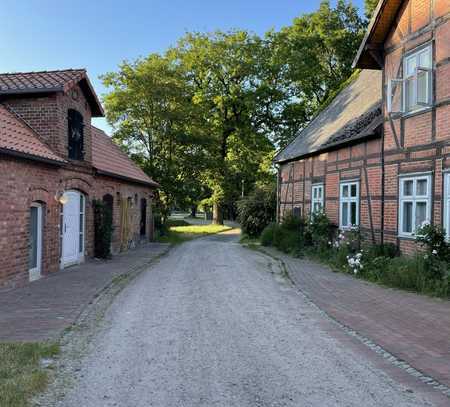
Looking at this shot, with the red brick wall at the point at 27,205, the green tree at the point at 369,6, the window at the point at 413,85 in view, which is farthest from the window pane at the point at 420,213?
the green tree at the point at 369,6

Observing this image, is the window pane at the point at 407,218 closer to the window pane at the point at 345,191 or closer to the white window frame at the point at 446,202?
the white window frame at the point at 446,202

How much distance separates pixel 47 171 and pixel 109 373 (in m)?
8.32

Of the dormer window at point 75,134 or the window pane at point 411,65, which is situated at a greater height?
the window pane at point 411,65

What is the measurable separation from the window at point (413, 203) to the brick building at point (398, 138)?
0.08 ft

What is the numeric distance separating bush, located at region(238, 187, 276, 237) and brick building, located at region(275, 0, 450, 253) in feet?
33.4

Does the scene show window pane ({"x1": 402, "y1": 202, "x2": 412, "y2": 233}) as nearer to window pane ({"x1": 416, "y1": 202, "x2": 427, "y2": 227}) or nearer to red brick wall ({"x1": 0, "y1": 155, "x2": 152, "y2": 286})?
window pane ({"x1": 416, "y1": 202, "x2": 427, "y2": 227})

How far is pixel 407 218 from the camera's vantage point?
12.3 m

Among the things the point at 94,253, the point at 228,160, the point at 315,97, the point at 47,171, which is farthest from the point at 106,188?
the point at 315,97

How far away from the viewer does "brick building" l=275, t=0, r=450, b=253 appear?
10992 millimetres

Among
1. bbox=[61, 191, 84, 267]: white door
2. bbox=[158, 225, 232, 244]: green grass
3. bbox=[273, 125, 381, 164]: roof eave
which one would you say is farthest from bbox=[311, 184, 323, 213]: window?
bbox=[158, 225, 232, 244]: green grass

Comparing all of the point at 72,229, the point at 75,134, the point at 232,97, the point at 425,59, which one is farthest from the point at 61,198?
the point at 232,97

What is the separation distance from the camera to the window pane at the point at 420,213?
11539 mm

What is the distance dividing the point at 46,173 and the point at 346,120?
10.7m

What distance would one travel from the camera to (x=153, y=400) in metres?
4.37
